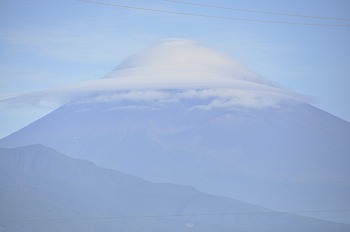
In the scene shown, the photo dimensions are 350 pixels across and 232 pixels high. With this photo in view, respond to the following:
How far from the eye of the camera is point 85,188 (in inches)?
3024

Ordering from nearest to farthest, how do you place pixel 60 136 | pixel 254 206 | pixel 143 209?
pixel 60 136
pixel 254 206
pixel 143 209

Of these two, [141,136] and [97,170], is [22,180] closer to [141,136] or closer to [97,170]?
[97,170]

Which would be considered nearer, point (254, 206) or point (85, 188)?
point (254, 206)

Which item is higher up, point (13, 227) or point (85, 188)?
point (85, 188)

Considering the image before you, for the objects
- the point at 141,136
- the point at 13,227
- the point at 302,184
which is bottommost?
the point at 13,227

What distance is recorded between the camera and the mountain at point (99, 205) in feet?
218

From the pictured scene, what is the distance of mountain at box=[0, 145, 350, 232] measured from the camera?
66.5m

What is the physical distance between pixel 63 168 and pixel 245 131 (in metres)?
21.4

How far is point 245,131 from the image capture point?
229 ft

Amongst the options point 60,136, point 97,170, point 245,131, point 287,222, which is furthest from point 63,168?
point 287,222

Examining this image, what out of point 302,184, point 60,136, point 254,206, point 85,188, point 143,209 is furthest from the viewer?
point 85,188

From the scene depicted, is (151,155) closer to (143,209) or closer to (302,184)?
(143,209)

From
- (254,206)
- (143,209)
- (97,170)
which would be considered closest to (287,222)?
(254,206)

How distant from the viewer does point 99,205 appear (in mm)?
70000
